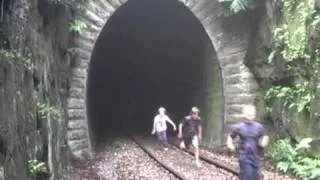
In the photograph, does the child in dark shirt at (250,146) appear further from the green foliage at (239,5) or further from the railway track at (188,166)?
the green foliage at (239,5)

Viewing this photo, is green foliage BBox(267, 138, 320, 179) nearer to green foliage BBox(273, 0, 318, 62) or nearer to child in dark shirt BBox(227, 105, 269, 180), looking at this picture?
green foliage BBox(273, 0, 318, 62)

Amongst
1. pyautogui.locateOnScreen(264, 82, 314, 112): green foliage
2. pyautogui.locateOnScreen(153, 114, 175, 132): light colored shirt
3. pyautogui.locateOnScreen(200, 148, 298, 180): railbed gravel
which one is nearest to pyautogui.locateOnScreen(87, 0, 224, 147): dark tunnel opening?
pyautogui.locateOnScreen(153, 114, 175, 132): light colored shirt

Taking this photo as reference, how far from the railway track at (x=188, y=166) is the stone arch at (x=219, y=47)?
2.06m

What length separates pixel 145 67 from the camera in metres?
30.8

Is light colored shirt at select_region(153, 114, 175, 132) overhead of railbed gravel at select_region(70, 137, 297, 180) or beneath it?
overhead

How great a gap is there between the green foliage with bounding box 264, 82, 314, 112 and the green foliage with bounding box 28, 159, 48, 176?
22.9 ft

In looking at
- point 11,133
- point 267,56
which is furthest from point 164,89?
Result: point 11,133

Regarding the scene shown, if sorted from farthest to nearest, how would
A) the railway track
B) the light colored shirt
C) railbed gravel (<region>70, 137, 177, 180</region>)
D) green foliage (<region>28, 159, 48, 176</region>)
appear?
1. the light colored shirt
2. railbed gravel (<region>70, 137, 177, 180</region>)
3. the railway track
4. green foliage (<region>28, 159, 48, 176</region>)

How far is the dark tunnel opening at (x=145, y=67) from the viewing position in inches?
850

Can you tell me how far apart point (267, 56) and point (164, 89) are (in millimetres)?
14373

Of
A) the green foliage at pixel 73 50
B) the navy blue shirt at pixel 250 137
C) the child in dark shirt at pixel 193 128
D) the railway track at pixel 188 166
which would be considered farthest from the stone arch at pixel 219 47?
the navy blue shirt at pixel 250 137

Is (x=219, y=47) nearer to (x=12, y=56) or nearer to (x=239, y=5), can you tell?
(x=239, y=5)

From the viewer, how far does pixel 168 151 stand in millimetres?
18000

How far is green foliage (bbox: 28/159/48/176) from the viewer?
728cm
